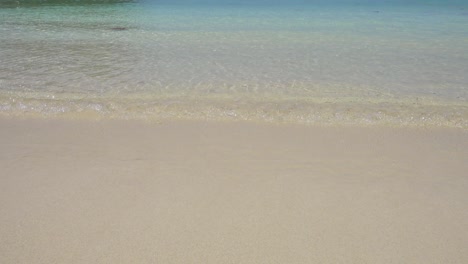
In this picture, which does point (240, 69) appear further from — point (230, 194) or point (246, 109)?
point (230, 194)

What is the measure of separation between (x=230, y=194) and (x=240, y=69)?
4180 mm

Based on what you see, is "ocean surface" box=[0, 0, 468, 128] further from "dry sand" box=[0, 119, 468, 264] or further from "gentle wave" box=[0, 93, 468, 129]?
"dry sand" box=[0, 119, 468, 264]

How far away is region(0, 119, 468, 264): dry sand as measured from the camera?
8.39 feet

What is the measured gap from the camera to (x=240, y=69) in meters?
7.04

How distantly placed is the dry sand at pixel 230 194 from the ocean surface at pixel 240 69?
21.8 inches

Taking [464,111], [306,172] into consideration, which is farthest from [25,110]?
[464,111]

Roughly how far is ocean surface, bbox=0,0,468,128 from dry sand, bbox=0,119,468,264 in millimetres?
554

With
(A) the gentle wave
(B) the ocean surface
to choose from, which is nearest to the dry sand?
(A) the gentle wave

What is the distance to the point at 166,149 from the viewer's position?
12.7 ft

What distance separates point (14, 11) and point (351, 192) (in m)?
16.8

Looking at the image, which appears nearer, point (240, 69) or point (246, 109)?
point (246, 109)

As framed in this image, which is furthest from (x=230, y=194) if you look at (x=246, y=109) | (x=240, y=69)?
(x=240, y=69)

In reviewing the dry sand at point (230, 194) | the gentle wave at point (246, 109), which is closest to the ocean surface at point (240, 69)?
the gentle wave at point (246, 109)

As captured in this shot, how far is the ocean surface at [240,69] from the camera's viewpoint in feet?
16.2
